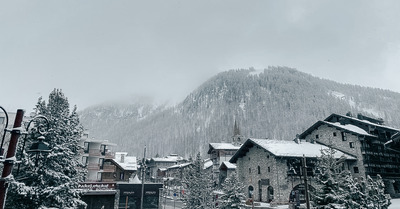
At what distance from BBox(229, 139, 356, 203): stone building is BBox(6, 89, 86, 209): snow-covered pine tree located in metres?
25.0

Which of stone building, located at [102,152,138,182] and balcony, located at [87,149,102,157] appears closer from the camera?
balcony, located at [87,149,102,157]

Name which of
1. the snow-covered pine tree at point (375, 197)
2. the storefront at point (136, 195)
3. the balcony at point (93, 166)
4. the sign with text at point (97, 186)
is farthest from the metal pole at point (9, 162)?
the balcony at point (93, 166)

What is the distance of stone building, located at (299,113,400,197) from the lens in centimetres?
3738

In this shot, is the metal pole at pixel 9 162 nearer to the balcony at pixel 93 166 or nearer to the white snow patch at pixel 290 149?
the white snow patch at pixel 290 149

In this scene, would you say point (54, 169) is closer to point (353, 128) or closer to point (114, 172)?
point (114, 172)

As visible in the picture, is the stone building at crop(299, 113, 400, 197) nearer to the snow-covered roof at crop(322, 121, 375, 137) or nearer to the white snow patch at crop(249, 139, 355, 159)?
the snow-covered roof at crop(322, 121, 375, 137)

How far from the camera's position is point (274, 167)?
3528cm

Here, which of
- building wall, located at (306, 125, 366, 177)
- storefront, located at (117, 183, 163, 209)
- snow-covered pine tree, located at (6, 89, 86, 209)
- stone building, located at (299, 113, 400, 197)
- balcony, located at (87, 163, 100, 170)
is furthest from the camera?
balcony, located at (87, 163, 100, 170)

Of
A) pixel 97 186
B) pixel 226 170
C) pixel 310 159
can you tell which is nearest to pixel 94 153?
pixel 97 186

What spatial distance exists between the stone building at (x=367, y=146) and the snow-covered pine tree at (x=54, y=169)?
3509 cm

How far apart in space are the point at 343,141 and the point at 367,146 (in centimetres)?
330

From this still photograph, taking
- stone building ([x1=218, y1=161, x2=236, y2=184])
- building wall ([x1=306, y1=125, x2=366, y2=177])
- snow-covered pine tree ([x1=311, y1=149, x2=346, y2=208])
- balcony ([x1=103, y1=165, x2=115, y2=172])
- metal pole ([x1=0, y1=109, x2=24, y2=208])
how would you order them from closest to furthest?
metal pole ([x1=0, y1=109, x2=24, y2=208]) → snow-covered pine tree ([x1=311, y1=149, x2=346, y2=208]) → building wall ([x1=306, y1=125, x2=366, y2=177]) → balcony ([x1=103, y1=165, x2=115, y2=172]) → stone building ([x1=218, y1=161, x2=236, y2=184])

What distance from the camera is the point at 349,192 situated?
19.6 metres

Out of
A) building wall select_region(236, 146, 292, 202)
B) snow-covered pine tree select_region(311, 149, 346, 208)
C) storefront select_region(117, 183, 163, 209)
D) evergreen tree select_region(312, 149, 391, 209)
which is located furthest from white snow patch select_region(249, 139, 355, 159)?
storefront select_region(117, 183, 163, 209)
